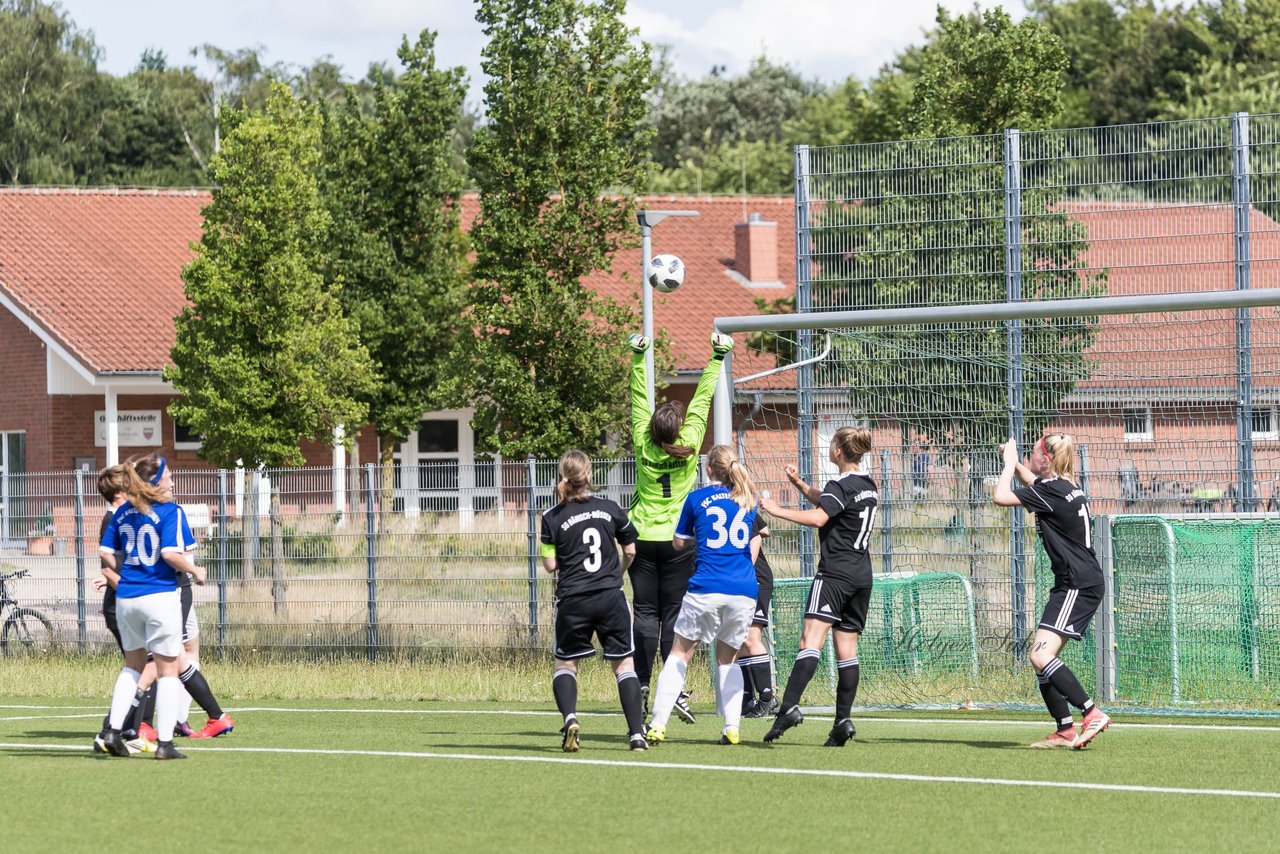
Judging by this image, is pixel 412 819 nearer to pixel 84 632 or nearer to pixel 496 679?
pixel 496 679

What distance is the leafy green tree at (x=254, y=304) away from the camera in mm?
22875

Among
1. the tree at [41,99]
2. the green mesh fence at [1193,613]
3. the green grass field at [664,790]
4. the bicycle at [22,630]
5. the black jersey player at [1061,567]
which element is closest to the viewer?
the green grass field at [664,790]

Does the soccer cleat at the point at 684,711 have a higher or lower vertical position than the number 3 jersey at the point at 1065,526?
lower

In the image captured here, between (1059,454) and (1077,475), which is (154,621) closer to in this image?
(1059,454)

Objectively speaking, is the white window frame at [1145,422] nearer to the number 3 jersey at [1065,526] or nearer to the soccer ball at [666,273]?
the number 3 jersey at [1065,526]

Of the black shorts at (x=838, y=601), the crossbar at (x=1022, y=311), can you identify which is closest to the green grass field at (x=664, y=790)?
the black shorts at (x=838, y=601)

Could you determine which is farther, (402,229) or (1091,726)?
(402,229)

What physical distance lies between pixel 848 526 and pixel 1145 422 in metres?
4.49

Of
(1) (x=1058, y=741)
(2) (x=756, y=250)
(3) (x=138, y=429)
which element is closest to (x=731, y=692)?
(1) (x=1058, y=741)

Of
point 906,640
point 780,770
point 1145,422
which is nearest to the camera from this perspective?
point 780,770

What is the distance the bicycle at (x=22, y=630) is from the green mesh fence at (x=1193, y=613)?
11202 millimetres

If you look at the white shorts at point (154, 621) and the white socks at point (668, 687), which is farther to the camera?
the white socks at point (668, 687)

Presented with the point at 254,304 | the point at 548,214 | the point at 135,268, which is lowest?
the point at 254,304

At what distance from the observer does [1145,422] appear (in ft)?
44.7
